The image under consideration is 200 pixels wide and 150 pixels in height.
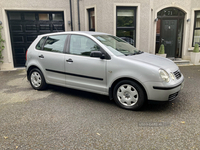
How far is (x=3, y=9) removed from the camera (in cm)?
853

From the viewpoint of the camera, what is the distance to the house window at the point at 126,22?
8.64 m

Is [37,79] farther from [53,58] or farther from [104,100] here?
[104,100]

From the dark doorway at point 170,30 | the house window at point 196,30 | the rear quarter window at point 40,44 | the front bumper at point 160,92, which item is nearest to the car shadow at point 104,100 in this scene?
the front bumper at point 160,92

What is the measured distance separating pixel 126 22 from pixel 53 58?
17.1ft

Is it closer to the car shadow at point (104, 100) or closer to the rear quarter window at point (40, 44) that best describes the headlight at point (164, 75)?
the car shadow at point (104, 100)

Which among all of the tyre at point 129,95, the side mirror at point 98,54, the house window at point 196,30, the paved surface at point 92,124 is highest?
the house window at point 196,30

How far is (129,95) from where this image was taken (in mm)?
3758

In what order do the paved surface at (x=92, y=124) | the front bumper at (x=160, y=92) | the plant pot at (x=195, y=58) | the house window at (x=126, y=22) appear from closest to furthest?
the paved surface at (x=92, y=124) < the front bumper at (x=160, y=92) < the house window at (x=126, y=22) < the plant pot at (x=195, y=58)

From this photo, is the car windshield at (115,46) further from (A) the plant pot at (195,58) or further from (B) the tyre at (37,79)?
(A) the plant pot at (195,58)

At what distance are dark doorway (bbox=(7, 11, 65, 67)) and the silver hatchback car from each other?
458 centimetres

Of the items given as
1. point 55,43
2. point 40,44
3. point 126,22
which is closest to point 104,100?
point 55,43

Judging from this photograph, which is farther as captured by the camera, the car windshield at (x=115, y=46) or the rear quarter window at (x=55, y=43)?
the rear quarter window at (x=55, y=43)

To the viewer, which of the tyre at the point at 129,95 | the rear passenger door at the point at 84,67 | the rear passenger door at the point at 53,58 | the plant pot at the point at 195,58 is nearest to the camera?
the tyre at the point at 129,95

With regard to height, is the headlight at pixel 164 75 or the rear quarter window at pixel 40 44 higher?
the rear quarter window at pixel 40 44
